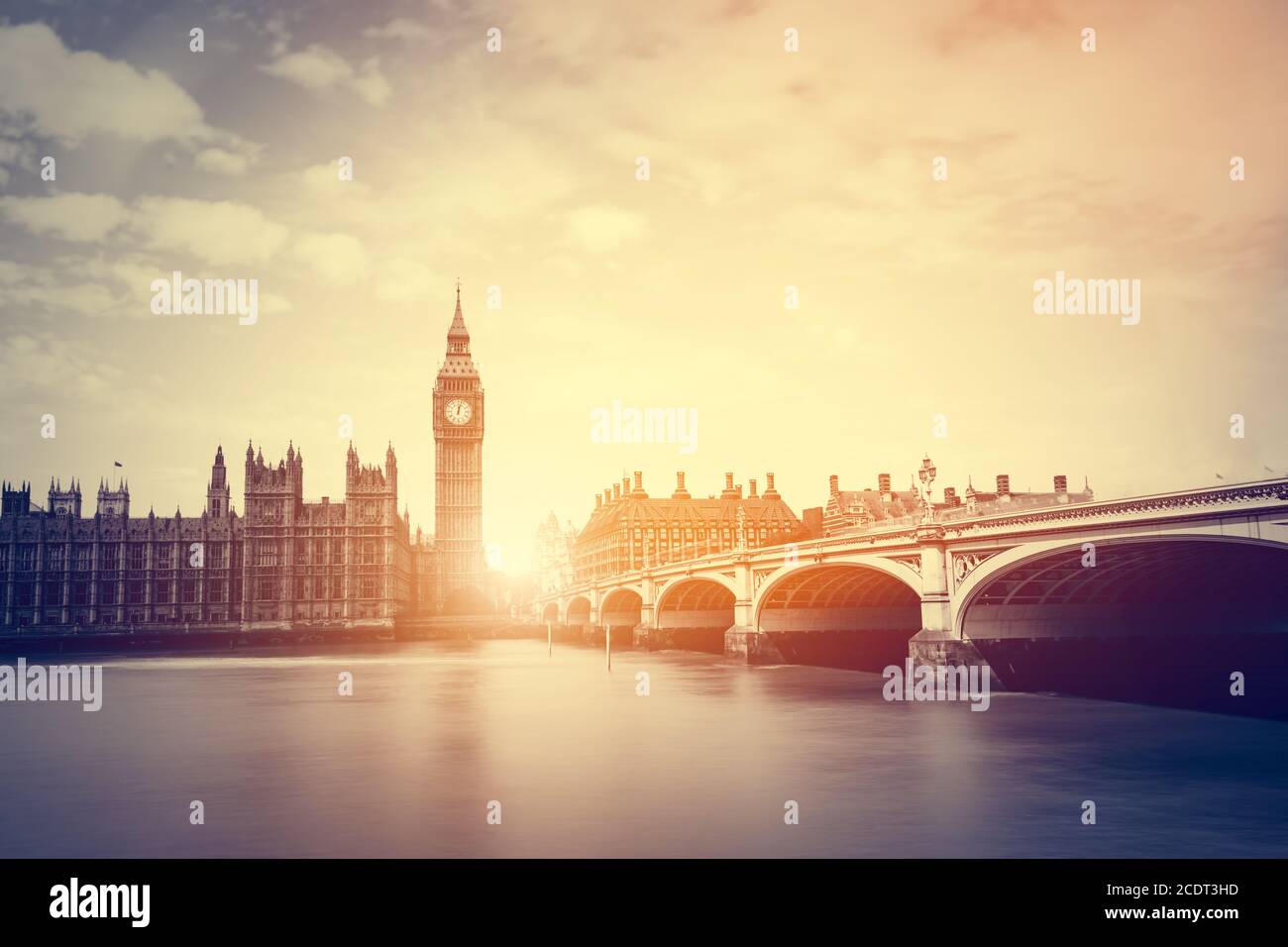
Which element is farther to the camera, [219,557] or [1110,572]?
[219,557]

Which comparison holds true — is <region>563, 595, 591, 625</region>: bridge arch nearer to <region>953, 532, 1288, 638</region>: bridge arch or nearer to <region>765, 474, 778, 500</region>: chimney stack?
<region>765, 474, 778, 500</region>: chimney stack

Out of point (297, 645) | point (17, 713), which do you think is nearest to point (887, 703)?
point (17, 713)

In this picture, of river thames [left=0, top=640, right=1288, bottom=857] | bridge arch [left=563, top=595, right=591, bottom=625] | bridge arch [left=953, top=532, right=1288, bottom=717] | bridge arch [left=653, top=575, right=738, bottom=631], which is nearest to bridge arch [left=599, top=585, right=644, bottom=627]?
bridge arch [left=653, top=575, right=738, bottom=631]

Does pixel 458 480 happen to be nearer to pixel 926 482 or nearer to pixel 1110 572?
pixel 926 482

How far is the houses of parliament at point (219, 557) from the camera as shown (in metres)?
125

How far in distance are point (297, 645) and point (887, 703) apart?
80.3 meters

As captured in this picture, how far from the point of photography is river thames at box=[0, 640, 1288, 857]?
59.3 ft

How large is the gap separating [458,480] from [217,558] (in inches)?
1650

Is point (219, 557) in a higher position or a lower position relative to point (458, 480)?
lower

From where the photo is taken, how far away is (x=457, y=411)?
16912cm

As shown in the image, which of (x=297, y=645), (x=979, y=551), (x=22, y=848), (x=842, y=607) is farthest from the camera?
(x=297, y=645)

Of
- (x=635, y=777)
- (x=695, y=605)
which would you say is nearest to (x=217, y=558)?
(x=695, y=605)

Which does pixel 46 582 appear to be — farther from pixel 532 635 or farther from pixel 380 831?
pixel 380 831
